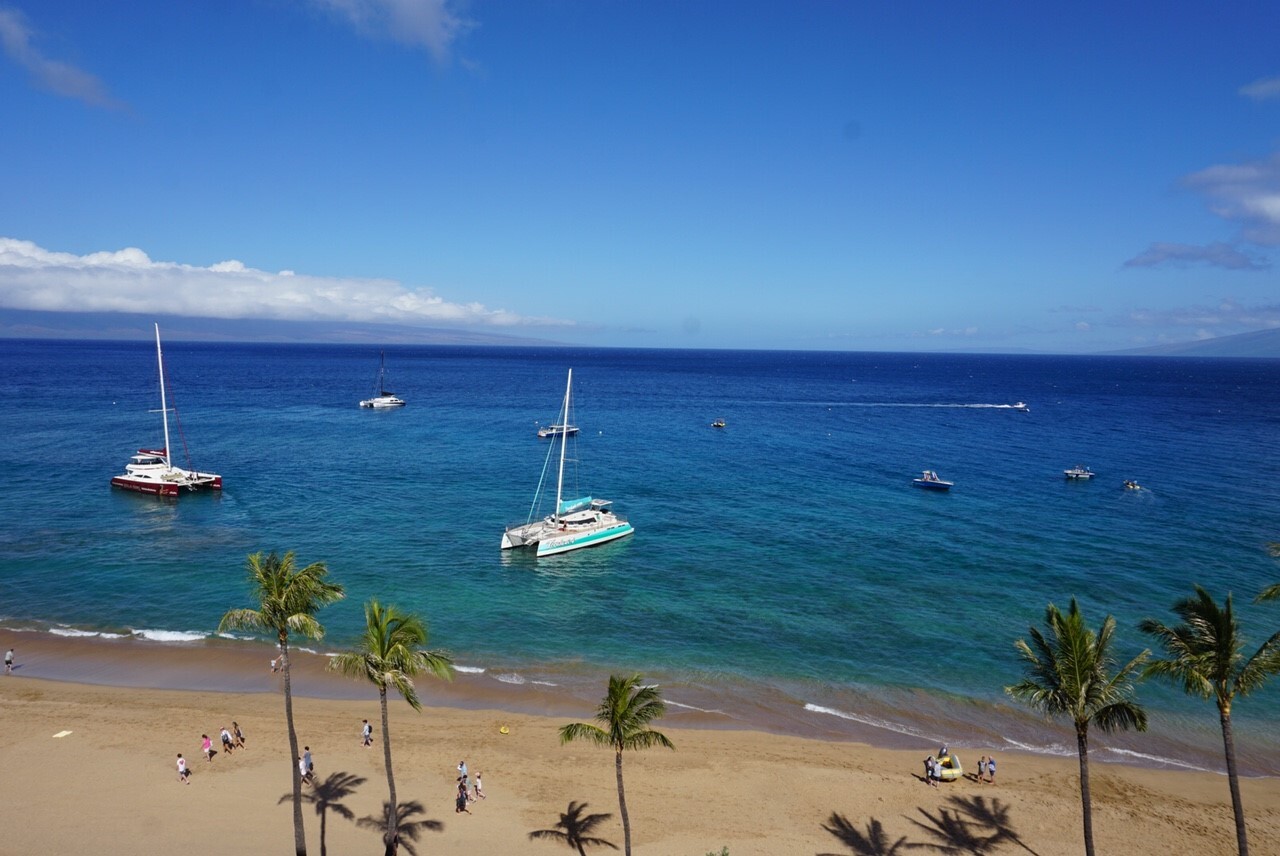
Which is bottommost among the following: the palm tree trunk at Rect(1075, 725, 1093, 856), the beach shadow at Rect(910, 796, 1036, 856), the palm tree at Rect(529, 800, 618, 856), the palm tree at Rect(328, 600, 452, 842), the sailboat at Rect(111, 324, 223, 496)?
the palm tree at Rect(529, 800, 618, 856)

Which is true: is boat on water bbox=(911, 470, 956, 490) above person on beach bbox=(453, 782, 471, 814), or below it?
above

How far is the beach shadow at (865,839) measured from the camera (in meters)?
26.9

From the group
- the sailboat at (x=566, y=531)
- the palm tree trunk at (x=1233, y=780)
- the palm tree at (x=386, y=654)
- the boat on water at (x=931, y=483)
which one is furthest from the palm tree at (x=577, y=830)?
the boat on water at (x=931, y=483)

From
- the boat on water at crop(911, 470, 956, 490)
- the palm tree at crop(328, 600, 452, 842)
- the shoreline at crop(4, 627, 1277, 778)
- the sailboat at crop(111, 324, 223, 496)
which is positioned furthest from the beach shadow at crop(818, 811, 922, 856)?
the sailboat at crop(111, 324, 223, 496)

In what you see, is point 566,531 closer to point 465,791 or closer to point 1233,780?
point 465,791

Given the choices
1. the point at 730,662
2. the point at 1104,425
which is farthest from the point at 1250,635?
the point at 1104,425

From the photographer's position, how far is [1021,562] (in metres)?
58.1

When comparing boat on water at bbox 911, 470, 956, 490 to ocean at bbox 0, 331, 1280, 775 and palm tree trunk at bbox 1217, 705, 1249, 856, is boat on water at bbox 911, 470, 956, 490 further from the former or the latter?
palm tree trunk at bbox 1217, 705, 1249, 856

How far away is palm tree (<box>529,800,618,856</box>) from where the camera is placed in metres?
26.8

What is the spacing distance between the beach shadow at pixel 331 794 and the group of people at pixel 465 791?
3.85m

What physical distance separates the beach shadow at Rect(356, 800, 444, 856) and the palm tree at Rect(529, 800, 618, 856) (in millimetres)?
3963

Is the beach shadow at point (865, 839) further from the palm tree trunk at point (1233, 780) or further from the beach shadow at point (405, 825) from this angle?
the beach shadow at point (405, 825)

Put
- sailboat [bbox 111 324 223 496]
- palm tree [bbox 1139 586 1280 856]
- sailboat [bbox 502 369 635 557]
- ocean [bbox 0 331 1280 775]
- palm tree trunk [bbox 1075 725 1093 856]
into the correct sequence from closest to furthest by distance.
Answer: palm tree [bbox 1139 586 1280 856]
palm tree trunk [bbox 1075 725 1093 856]
ocean [bbox 0 331 1280 775]
sailboat [bbox 502 369 635 557]
sailboat [bbox 111 324 223 496]

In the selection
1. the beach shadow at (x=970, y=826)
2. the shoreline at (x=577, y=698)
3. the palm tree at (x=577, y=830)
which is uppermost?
the beach shadow at (x=970, y=826)
